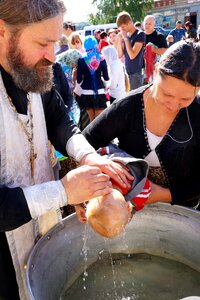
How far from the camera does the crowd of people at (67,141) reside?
918 millimetres

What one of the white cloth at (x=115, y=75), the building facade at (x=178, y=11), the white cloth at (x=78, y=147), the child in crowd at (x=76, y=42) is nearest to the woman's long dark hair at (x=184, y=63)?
the white cloth at (x=78, y=147)

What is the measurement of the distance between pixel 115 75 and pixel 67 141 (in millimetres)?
2898

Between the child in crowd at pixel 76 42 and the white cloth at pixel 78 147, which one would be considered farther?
the child in crowd at pixel 76 42

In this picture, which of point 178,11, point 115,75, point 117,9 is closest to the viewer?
point 115,75

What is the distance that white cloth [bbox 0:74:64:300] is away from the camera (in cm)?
102

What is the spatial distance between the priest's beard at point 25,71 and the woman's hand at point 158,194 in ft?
1.78

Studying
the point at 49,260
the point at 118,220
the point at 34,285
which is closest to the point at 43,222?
the point at 49,260

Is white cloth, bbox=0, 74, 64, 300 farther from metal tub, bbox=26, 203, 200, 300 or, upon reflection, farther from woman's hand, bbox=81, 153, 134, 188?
woman's hand, bbox=81, 153, 134, 188

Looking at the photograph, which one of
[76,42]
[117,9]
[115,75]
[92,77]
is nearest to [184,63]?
[92,77]

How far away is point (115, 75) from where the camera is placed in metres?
4.00

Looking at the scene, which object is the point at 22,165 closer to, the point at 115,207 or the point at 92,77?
the point at 115,207

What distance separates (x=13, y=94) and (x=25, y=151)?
0.61 feet

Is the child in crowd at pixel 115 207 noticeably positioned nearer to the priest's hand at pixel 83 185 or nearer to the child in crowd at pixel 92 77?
the priest's hand at pixel 83 185

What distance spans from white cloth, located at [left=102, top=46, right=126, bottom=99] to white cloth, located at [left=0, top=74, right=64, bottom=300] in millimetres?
2815
